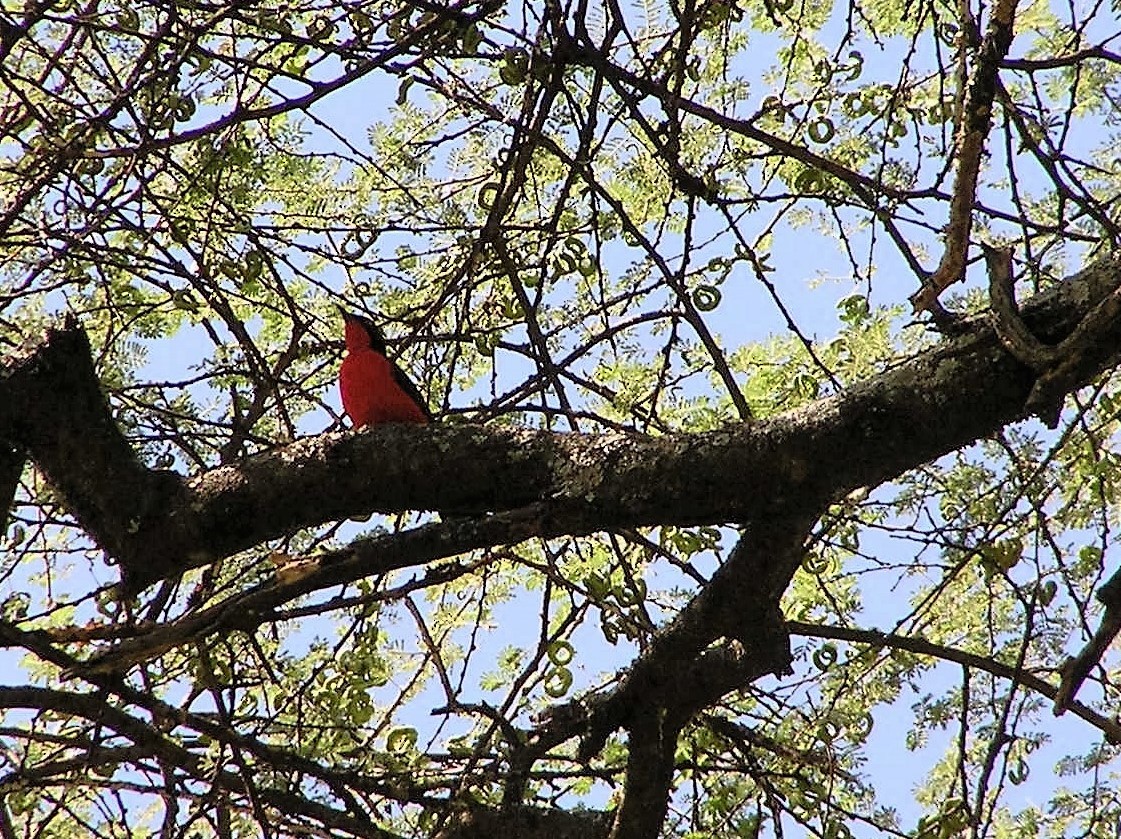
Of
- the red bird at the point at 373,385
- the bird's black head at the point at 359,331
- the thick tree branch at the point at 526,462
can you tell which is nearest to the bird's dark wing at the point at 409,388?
the red bird at the point at 373,385

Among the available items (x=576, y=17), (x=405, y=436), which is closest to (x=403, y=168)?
(x=576, y=17)

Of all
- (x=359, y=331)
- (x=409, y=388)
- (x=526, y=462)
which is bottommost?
(x=526, y=462)

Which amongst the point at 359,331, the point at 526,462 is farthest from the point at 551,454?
the point at 359,331

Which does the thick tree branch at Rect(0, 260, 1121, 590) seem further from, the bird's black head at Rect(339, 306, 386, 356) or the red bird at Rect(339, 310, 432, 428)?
the bird's black head at Rect(339, 306, 386, 356)

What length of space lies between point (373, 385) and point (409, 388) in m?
0.13

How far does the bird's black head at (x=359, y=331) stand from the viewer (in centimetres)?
443

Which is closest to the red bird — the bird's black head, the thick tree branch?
the bird's black head

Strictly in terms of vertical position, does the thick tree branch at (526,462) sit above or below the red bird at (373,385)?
below

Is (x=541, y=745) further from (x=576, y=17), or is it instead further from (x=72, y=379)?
(x=576, y=17)

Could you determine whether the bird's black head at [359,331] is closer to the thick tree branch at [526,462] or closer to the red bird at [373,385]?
the red bird at [373,385]

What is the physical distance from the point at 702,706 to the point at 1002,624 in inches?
73.3

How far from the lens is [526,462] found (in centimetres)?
267

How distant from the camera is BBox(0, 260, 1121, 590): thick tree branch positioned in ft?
8.32

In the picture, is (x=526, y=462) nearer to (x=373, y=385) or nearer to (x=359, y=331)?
(x=373, y=385)
